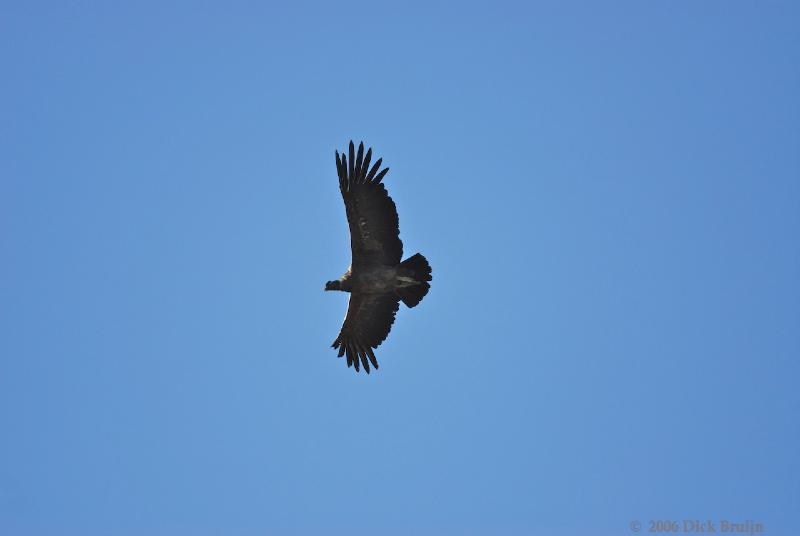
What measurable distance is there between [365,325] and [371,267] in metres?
1.97

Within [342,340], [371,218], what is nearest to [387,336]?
[342,340]

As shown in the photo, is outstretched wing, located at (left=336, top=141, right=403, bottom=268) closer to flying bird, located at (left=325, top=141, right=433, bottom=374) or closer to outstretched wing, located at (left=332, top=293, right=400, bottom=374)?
flying bird, located at (left=325, top=141, right=433, bottom=374)

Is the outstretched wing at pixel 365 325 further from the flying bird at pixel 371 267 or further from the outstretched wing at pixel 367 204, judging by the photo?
the outstretched wing at pixel 367 204

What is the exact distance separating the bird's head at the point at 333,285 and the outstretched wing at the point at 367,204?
46.0 inches

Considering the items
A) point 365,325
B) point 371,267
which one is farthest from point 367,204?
point 365,325

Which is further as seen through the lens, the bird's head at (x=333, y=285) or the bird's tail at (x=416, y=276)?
the bird's head at (x=333, y=285)

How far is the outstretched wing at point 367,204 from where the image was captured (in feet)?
61.9

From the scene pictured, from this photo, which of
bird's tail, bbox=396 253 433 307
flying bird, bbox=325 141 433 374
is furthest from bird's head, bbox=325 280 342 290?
bird's tail, bbox=396 253 433 307

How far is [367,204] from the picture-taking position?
19.0 metres

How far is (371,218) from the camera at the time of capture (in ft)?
62.6

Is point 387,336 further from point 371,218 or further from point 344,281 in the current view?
point 371,218

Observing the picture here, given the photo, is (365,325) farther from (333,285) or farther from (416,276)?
(416,276)

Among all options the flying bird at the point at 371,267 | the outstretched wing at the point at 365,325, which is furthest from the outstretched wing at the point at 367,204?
the outstretched wing at the point at 365,325

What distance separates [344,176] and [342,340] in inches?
161
